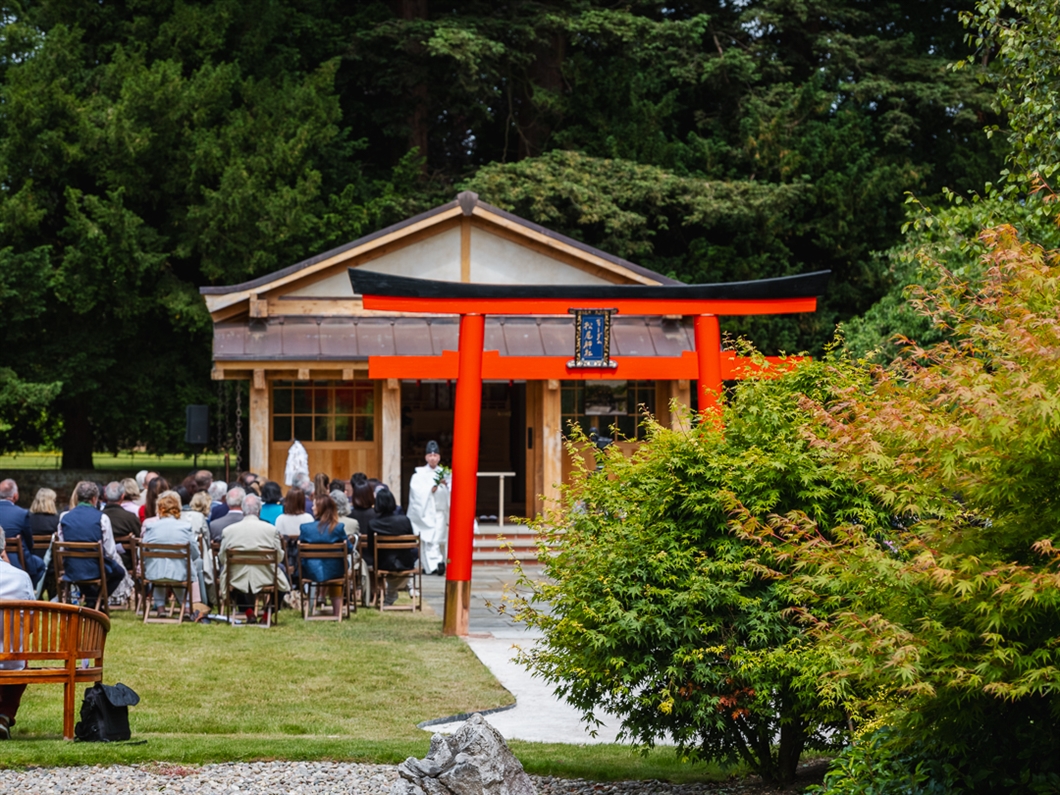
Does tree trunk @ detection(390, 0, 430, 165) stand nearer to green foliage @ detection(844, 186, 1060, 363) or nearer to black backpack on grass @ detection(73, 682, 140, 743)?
green foliage @ detection(844, 186, 1060, 363)

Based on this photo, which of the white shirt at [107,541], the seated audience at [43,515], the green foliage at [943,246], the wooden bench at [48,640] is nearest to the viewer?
the wooden bench at [48,640]

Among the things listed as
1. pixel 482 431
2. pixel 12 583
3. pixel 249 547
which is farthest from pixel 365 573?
pixel 482 431

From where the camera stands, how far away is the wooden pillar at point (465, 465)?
12.3m

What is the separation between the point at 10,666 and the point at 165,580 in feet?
15.9

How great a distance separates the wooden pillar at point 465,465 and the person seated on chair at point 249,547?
177 cm

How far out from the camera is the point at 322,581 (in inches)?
512

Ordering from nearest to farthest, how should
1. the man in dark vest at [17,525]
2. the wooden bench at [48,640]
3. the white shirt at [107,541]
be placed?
the wooden bench at [48,640], the man in dark vest at [17,525], the white shirt at [107,541]

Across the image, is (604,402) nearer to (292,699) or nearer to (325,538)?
(325,538)

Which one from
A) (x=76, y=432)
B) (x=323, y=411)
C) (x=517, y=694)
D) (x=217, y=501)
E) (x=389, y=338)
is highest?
(x=389, y=338)

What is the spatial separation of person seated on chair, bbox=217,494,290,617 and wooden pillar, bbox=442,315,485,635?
1.77 metres

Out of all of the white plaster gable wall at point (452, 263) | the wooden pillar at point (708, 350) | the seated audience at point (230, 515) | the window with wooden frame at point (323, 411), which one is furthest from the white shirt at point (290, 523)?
the white plaster gable wall at point (452, 263)

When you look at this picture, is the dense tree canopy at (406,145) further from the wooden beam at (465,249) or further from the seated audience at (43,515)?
the seated audience at (43,515)

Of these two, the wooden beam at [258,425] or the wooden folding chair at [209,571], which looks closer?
the wooden folding chair at [209,571]

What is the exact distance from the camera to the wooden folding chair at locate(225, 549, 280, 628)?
12.2 metres
